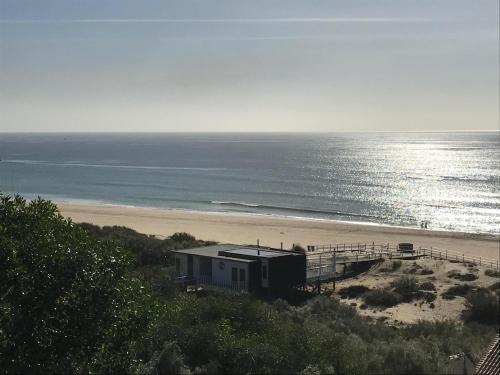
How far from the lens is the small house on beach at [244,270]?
1003 inches

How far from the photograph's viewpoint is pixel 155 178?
4318 inches

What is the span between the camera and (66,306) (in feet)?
35.3

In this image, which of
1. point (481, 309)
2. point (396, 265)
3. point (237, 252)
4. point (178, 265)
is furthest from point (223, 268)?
point (396, 265)

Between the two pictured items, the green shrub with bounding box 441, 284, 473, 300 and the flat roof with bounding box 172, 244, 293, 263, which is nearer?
the flat roof with bounding box 172, 244, 293, 263

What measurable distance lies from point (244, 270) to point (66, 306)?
1512 cm

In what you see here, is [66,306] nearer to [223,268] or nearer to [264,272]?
[264,272]

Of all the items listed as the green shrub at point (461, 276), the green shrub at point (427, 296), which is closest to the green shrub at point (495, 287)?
the green shrub at point (461, 276)

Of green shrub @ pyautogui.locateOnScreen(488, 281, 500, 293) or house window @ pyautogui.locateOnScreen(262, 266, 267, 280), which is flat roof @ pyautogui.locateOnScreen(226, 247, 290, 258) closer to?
house window @ pyautogui.locateOnScreen(262, 266, 267, 280)

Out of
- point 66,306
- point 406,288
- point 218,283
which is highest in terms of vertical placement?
point 66,306

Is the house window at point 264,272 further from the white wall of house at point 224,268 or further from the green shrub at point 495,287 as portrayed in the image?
the green shrub at point 495,287

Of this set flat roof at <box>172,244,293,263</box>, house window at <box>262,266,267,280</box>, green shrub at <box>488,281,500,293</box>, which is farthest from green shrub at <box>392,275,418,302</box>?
house window at <box>262,266,267,280</box>

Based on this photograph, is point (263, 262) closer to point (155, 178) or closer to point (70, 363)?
point (70, 363)

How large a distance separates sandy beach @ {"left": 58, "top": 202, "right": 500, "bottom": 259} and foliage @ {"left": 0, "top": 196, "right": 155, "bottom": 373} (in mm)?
34704

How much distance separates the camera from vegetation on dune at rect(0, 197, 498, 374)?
1065 centimetres
